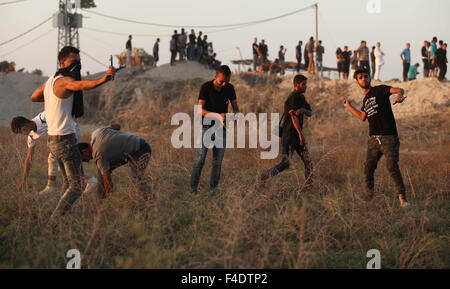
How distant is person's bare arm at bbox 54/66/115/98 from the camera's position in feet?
12.0

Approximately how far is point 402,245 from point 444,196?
2.77 metres

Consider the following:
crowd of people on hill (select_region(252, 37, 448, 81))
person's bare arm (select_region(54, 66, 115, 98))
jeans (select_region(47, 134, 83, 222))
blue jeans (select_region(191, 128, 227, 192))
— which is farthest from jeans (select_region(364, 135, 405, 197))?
crowd of people on hill (select_region(252, 37, 448, 81))

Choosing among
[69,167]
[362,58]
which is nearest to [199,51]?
[362,58]

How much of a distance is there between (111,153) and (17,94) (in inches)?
984

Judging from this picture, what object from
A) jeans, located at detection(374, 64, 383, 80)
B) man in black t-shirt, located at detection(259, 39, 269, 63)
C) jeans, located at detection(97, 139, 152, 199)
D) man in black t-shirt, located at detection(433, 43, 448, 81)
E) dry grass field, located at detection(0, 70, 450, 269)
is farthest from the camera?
man in black t-shirt, located at detection(259, 39, 269, 63)

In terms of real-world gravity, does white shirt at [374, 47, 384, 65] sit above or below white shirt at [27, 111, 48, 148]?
above

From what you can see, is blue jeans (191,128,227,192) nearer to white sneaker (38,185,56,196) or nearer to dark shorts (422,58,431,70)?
white sneaker (38,185,56,196)

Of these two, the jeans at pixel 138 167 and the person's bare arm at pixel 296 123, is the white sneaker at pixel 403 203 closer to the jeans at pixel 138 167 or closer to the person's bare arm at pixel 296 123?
the person's bare arm at pixel 296 123

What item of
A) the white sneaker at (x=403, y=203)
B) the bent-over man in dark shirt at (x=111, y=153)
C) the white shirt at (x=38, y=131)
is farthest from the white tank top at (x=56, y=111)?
the white sneaker at (x=403, y=203)

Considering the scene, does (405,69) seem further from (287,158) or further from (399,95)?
(399,95)

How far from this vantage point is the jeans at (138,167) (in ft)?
14.8

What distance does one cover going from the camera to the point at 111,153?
4402 millimetres

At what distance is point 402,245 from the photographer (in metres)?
3.84

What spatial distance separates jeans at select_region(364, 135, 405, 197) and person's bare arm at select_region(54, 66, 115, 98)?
3.21 metres
